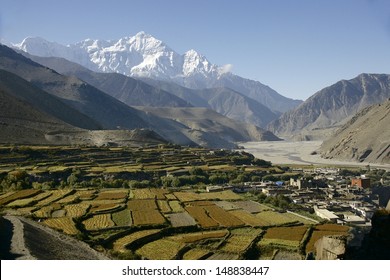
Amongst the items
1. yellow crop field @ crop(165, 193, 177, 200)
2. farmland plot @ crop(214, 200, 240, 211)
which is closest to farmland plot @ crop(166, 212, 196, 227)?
farmland plot @ crop(214, 200, 240, 211)

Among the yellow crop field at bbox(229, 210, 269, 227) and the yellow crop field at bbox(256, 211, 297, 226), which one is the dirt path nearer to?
the yellow crop field at bbox(229, 210, 269, 227)

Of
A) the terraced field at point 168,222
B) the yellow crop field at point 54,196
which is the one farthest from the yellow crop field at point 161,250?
the yellow crop field at point 54,196

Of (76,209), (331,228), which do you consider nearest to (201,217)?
(331,228)

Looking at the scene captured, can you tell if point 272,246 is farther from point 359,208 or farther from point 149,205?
point 359,208

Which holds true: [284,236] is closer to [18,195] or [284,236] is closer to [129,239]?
[129,239]

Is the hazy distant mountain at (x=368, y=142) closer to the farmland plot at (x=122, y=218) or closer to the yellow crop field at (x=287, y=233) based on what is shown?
the yellow crop field at (x=287, y=233)

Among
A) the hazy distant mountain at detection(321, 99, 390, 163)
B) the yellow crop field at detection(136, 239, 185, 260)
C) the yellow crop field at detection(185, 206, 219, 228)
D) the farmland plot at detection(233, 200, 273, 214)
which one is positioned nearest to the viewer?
the yellow crop field at detection(136, 239, 185, 260)
